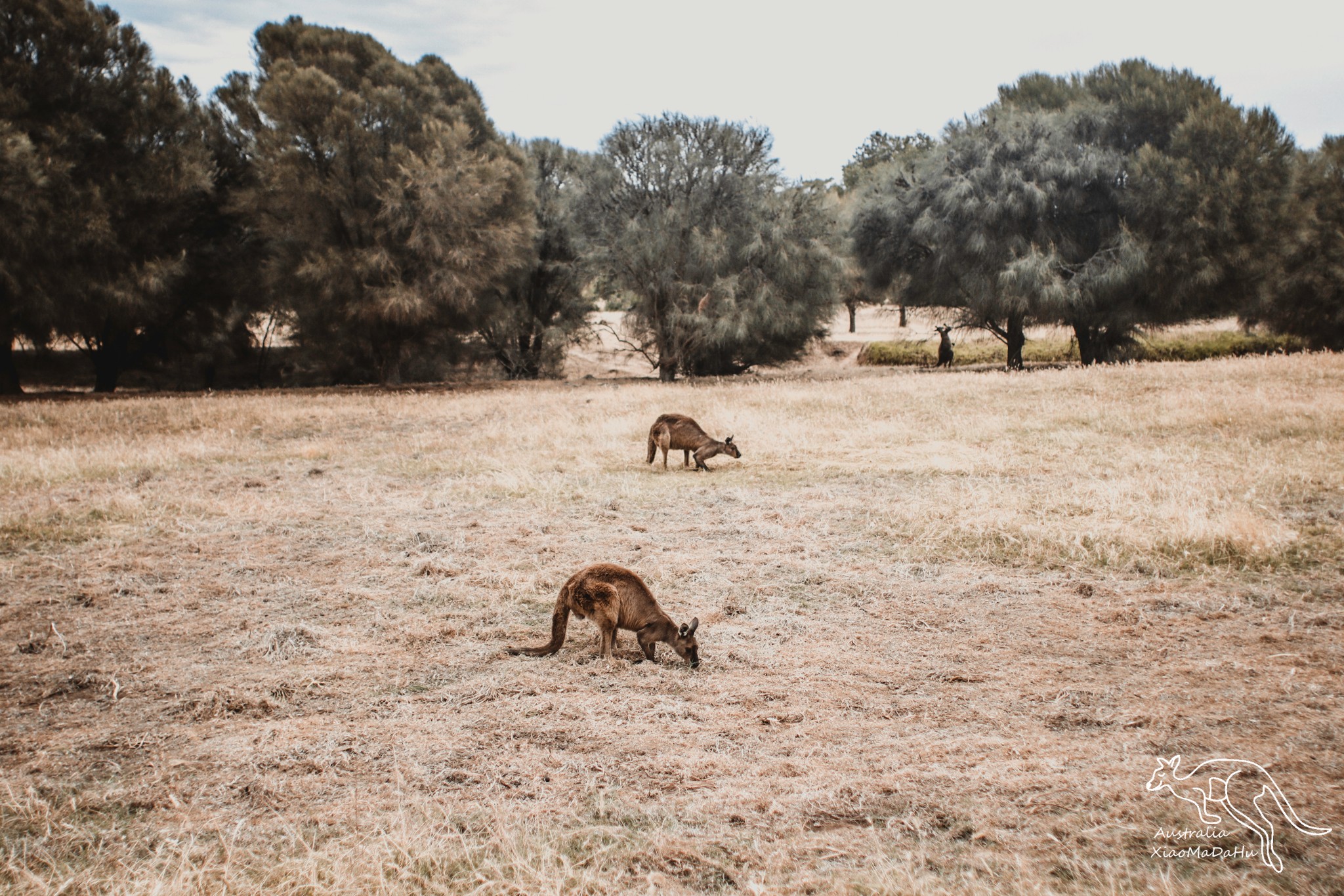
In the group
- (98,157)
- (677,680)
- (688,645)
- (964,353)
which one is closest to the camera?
(677,680)

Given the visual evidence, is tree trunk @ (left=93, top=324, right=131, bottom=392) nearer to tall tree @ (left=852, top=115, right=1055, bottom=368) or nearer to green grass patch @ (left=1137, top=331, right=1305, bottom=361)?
tall tree @ (left=852, top=115, right=1055, bottom=368)

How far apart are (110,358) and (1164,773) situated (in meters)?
35.5

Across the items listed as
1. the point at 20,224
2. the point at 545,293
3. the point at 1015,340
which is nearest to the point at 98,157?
the point at 20,224

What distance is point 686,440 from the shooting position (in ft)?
40.8

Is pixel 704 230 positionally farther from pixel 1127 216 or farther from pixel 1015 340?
pixel 1127 216

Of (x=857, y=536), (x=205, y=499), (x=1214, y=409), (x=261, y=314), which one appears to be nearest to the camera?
(x=857, y=536)

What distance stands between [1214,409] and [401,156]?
24157mm

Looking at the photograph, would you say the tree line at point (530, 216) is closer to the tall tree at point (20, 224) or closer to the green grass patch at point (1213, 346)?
the tall tree at point (20, 224)

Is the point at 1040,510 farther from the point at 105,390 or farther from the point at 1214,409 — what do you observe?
the point at 105,390

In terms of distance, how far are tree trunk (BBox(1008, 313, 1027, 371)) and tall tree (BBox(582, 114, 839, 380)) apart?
25.1 ft

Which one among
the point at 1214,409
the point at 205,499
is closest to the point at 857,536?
the point at 205,499

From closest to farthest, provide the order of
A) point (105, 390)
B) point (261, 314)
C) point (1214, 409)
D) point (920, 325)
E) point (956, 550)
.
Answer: point (956, 550), point (1214, 409), point (105, 390), point (261, 314), point (920, 325)

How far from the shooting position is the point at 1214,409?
15266 mm

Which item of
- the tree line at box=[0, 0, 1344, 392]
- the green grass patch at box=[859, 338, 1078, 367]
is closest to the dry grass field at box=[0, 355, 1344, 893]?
the tree line at box=[0, 0, 1344, 392]
